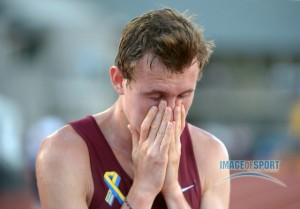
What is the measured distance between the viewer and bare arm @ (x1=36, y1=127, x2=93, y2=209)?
8.43 ft

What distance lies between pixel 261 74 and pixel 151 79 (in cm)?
2325

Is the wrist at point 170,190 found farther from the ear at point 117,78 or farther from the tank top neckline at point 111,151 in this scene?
the ear at point 117,78

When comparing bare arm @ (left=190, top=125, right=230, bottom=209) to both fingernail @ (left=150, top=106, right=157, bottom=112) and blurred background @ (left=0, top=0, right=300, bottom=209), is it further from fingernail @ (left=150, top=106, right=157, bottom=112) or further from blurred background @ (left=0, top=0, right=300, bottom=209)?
blurred background @ (left=0, top=0, right=300, bottom=209)

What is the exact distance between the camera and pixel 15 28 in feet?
60.4

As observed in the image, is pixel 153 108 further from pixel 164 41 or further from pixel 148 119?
pixel 164 41

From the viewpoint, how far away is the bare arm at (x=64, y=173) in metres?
2.57

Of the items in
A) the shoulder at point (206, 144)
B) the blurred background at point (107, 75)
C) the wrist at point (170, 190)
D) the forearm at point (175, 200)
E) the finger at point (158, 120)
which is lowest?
A: the blurred background at point (107, 75)

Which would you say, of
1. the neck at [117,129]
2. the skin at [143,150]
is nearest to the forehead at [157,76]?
the skin at [143,150]

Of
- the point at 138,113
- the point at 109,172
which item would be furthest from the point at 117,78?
the point at 109,172

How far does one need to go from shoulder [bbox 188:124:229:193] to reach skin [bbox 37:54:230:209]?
160mm

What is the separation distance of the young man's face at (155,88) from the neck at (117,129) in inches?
8.4

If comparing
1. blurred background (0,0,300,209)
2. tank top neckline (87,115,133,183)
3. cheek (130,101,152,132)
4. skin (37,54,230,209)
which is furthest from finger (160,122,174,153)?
blurred background (0,0,300,209)

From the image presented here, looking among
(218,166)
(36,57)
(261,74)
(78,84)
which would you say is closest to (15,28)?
(36,57)

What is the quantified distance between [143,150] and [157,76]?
35 centimetres
